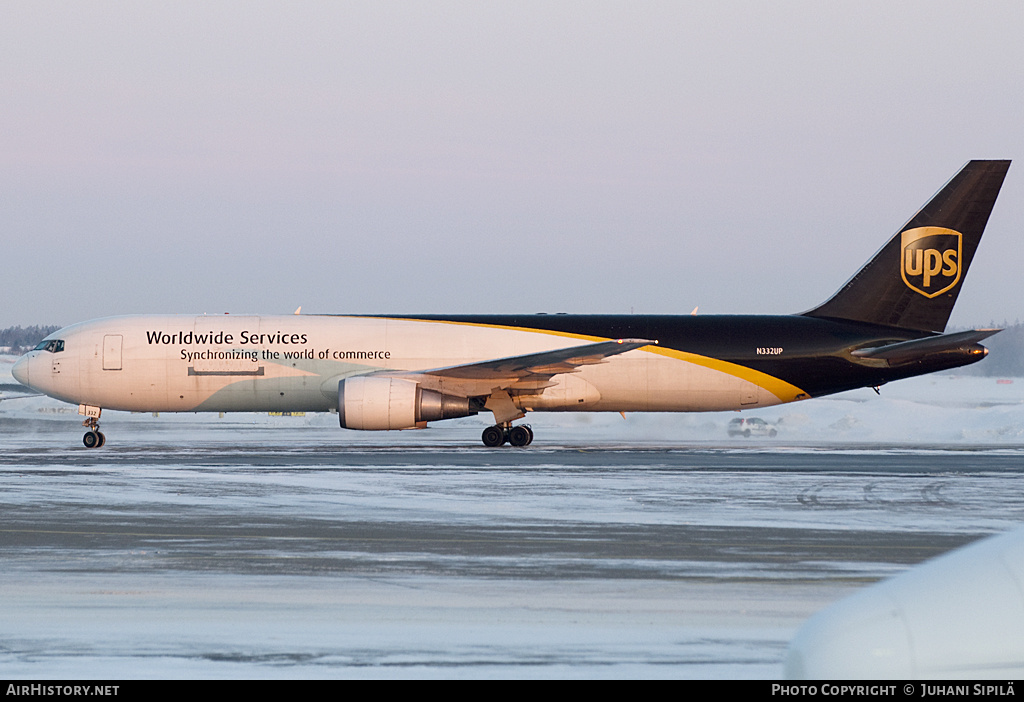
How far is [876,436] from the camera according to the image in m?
37.5

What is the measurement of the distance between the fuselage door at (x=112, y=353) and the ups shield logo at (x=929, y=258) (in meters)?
20.7

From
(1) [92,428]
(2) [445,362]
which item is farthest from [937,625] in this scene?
(1) [92,428]

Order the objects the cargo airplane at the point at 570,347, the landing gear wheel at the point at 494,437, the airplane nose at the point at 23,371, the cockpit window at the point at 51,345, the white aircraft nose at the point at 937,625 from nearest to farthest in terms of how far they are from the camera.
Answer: the white aircraft nose at the point at 937,625 < the landing gear wheel at the point at 494,437 < the cargo airplane at the point at 570,347 < the cockpit window at the point at 51,345 < the airplane nose at the point at 23,371

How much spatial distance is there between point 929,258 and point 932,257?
0.08m

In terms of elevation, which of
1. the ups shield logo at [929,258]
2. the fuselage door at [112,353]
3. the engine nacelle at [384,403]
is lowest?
the engine nacelle at [384,403]

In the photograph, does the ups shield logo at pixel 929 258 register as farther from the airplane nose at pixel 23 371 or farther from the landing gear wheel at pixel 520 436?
the airplane nose at pixel 23 371

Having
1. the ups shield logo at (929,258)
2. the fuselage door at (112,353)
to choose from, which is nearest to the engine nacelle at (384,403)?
the fuselage door at (112,353)

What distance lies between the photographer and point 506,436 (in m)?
29.2

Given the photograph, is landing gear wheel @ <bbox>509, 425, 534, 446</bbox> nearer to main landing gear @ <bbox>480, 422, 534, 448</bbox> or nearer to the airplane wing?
main landing gear @ <bbox>480, 422, 534, 448</bbox>

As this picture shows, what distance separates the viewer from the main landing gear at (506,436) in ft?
95.0

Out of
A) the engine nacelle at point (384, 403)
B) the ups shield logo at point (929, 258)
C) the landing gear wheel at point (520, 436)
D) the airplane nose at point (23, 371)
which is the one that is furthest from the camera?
the airplane nose at point (23, 371)

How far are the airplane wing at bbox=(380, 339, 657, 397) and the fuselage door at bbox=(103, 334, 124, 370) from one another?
6960 millimetres

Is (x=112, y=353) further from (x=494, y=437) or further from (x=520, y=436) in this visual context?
(x=520, y=436)
